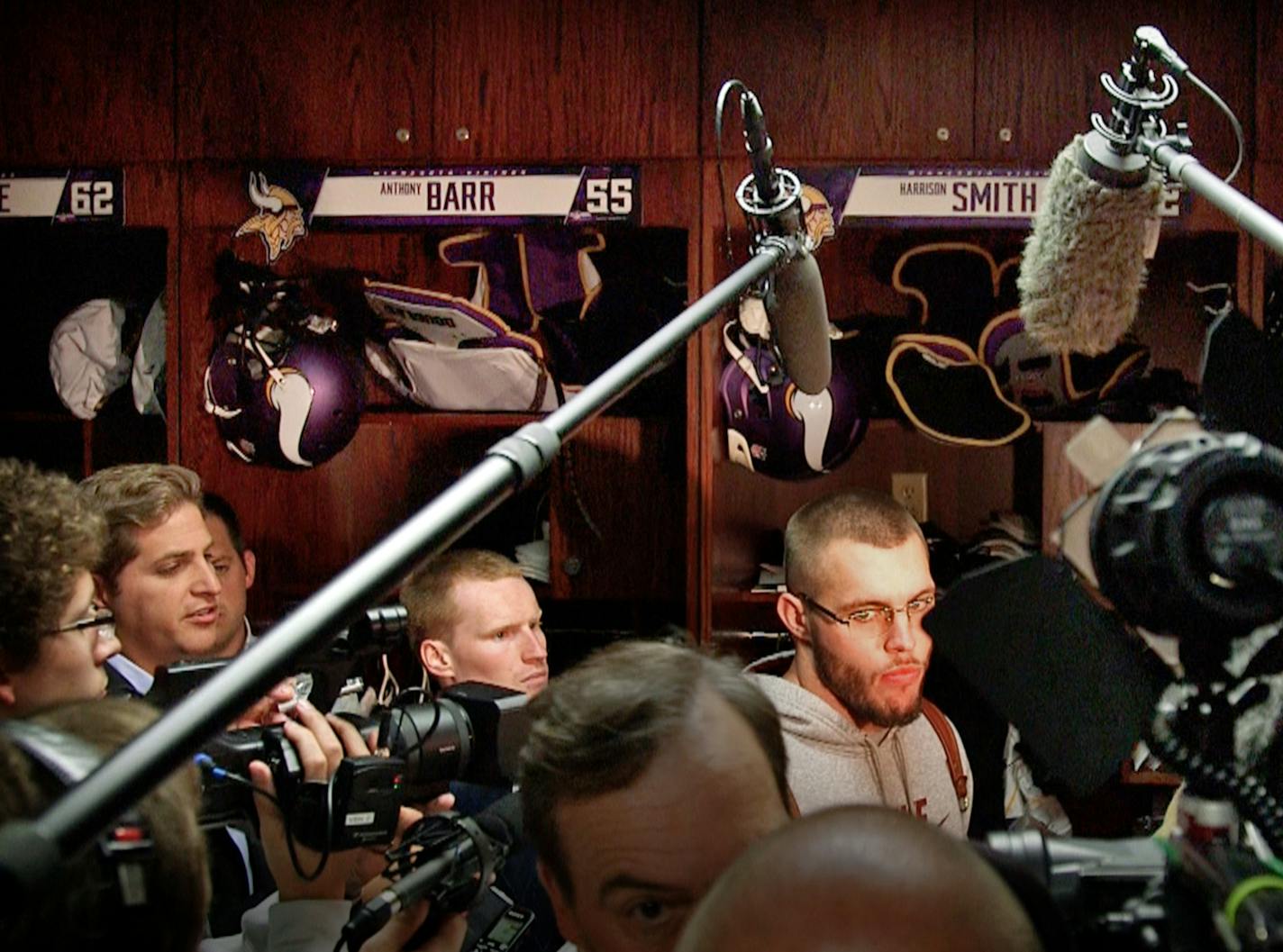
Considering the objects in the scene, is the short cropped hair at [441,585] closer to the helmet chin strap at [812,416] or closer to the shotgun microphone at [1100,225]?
the helmet chin strap at [812,416]

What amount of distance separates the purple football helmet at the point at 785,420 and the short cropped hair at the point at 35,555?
146 centimetres

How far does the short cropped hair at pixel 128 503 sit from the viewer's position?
2576 mm

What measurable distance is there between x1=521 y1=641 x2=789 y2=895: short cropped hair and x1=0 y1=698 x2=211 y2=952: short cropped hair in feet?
1.20

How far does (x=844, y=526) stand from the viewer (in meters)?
Answer: 2.72

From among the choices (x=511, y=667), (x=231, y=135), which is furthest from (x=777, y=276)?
(x=231, y=135)

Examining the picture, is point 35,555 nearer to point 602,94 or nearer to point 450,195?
point 450,195

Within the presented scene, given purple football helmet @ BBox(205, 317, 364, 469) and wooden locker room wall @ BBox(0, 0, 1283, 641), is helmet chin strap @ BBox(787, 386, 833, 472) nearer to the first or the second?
wooden locker room wall @ BBox(0, 0, 1283, 641)

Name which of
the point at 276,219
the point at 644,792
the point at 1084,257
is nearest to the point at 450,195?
the point at 276,219

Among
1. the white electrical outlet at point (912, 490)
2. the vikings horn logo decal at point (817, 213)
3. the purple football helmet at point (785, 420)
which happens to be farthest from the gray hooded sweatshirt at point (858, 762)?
the vikings horn logo decal at point (817, 213)

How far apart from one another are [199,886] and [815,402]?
228 cm

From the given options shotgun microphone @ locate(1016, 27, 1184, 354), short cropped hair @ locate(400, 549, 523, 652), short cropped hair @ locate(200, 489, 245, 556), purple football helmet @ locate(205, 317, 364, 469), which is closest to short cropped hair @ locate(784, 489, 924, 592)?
short cropped hair @ locate(400, 549, 523, 652)

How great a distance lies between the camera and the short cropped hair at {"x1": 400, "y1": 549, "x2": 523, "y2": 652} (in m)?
2.83

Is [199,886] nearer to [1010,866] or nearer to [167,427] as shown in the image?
[1010,866]

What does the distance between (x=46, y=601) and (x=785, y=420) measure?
1.60 meters
